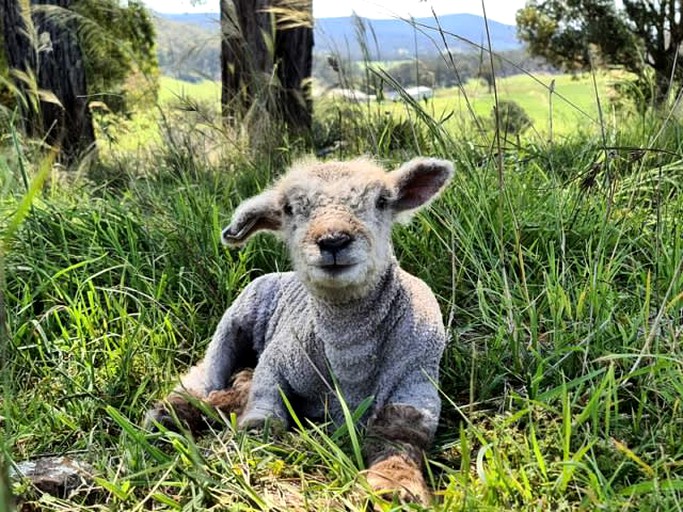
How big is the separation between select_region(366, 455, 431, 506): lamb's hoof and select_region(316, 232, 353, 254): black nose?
2.30ft

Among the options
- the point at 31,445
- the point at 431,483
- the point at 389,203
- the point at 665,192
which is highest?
the point at 389,203

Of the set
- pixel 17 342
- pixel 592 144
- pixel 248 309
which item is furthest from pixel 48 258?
pixel 592 144

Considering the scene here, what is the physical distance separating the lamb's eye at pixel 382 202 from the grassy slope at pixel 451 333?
0.47 meters

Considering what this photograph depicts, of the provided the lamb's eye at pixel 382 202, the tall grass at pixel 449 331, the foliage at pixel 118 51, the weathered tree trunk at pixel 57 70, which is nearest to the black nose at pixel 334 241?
the lamb's eye at pixel 382 202

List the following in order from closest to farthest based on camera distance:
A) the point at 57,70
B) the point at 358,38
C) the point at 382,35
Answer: the point at 358,38 < the point at 382,35 < the point at 57,70

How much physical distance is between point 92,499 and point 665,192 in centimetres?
341

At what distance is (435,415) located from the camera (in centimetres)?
266

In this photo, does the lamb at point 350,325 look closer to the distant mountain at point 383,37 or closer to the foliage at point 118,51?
the distant mountain at point 383,37

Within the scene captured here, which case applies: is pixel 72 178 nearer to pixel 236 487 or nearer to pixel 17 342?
pixel 17 342

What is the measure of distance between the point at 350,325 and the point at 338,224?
48 cm

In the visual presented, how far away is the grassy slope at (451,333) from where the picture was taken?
233cm

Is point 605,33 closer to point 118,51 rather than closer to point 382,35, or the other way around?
point 382,35

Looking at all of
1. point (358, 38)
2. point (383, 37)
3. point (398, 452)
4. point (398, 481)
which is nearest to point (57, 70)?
point (383, 37)

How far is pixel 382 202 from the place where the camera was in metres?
2.83
